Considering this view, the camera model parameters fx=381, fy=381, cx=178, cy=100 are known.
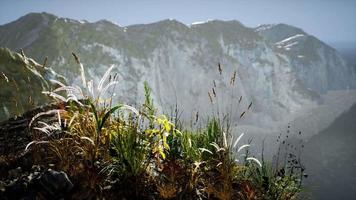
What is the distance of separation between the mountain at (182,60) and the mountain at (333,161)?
17.7m

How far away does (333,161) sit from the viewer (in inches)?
3868

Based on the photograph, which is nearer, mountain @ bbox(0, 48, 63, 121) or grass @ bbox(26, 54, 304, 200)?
grass @ bbox(26, 54, 304, 200)

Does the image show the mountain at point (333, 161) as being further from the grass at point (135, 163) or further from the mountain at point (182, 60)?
the grass at point (135, 163)

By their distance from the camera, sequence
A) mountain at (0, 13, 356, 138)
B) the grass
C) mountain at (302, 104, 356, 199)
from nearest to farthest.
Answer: the grass < mountain at (302, 104, 356, 199) < mountain at (0, 13, 356, 138)

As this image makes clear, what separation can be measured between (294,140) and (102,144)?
4222 inches

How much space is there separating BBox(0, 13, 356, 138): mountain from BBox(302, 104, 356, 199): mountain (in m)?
17.7

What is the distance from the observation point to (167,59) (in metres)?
127

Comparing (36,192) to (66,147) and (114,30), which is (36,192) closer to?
(66,147)

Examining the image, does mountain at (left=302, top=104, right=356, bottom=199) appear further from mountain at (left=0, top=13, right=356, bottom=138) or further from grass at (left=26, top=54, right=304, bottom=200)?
grass at (left=26, top=54, right=304, bottom=200)

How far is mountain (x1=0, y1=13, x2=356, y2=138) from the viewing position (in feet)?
328

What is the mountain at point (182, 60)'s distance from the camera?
3935 inches

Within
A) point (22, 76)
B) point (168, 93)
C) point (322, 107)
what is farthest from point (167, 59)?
point (22, 76)

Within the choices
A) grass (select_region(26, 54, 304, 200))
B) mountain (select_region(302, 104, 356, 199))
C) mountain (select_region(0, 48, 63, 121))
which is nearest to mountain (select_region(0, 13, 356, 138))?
mountain (select_region(302, 104, 356, 199))

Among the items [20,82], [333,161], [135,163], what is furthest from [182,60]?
[135,163]
